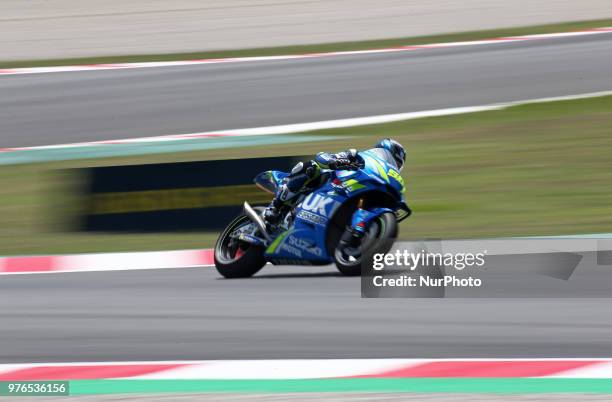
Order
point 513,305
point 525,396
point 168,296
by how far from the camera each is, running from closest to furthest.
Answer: point 525,396 < point 513,305 < point 168,296

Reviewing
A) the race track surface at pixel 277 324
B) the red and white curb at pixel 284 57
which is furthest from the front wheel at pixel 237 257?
the red and white curb at pixel 284 57

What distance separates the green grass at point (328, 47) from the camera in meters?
21.5

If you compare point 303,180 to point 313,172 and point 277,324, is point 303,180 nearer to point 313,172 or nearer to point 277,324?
point 313,172

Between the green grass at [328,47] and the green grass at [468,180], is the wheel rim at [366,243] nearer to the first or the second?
the green grass at [468,180]

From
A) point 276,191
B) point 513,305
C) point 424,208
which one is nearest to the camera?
point 513,305

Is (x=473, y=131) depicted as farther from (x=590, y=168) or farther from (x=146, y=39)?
→ (x=146, y=39)

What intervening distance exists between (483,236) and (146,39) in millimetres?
14437

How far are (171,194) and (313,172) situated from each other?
8.41 ft

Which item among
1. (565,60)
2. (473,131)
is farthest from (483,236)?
(565,60)

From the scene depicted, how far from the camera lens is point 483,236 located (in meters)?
10.8

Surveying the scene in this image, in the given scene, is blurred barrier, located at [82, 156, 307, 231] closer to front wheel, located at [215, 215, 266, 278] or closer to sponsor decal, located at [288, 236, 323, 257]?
front wheel, located at [215, 215, 266, 278]

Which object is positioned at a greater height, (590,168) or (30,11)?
(30,11)

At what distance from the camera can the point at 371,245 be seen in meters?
8.48

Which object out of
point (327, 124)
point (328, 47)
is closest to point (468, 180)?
point (327, 124)
